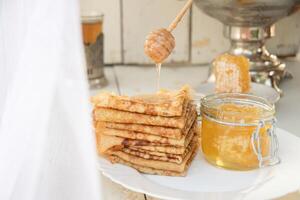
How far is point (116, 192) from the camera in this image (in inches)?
18.1

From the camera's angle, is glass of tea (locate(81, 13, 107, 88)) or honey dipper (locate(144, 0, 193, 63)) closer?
honey dipper (locate(144, 0, 193, 63))

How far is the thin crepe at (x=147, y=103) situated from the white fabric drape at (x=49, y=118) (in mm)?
138

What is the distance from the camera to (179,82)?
2.64 ft

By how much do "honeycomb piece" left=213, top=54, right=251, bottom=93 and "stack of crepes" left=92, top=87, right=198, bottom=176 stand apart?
0.13m

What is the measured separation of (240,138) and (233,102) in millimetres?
59

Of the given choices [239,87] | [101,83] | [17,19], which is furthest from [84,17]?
[17,19]

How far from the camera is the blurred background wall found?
0.86 m

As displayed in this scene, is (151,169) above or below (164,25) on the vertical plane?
below

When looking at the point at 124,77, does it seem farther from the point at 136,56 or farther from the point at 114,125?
the point at 114,125

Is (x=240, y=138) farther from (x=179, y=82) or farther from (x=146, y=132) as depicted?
(x=179, y=82)

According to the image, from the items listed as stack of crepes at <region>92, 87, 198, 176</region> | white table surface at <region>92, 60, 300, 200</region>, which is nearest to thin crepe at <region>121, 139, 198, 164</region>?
stack of crepes at <region>92, 87, 198, 176</region>

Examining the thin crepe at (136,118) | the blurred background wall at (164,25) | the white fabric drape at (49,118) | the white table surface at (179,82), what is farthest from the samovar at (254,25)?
the white fabric drape at (49,118)

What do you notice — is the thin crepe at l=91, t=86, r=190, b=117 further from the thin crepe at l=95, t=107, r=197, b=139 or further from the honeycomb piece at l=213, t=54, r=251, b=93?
the honeycomb piece at l=213, t=54, r=251, b=93

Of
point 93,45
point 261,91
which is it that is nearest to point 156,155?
point 261,91
